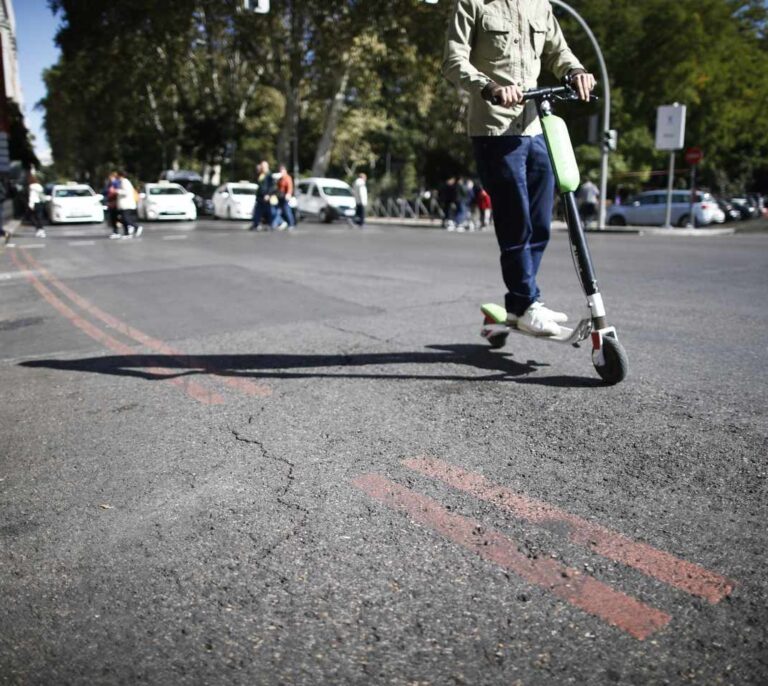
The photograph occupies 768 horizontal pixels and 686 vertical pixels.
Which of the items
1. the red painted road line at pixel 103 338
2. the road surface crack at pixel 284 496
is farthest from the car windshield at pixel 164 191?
the road surface crack at pixel 284 496

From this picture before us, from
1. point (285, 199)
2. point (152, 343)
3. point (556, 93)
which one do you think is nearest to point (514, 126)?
point (556, 93)

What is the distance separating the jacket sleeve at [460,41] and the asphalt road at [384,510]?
5.12 feet

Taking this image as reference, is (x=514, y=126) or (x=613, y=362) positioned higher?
(x=514, y=126)

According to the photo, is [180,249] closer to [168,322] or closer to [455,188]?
[168,322]

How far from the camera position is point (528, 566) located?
2033 millimetres

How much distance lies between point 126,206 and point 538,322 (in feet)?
58.7

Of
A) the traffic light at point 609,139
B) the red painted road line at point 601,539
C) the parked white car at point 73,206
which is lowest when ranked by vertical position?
the red painted road line at point 601,539

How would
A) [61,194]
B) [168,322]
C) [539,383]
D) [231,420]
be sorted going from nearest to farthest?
[231,420], [539,383], [168,322], [61,194]

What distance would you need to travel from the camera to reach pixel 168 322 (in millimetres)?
6203

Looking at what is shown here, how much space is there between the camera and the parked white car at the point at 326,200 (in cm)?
3053

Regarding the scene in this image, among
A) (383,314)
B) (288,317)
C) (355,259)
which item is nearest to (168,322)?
(288,317)

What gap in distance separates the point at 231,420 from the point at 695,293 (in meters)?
5.15

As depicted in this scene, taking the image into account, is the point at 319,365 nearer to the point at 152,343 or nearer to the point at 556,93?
the point at 152,343

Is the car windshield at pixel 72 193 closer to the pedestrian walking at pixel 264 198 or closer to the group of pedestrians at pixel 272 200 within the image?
the group of pedestrians at pixel 272 200
